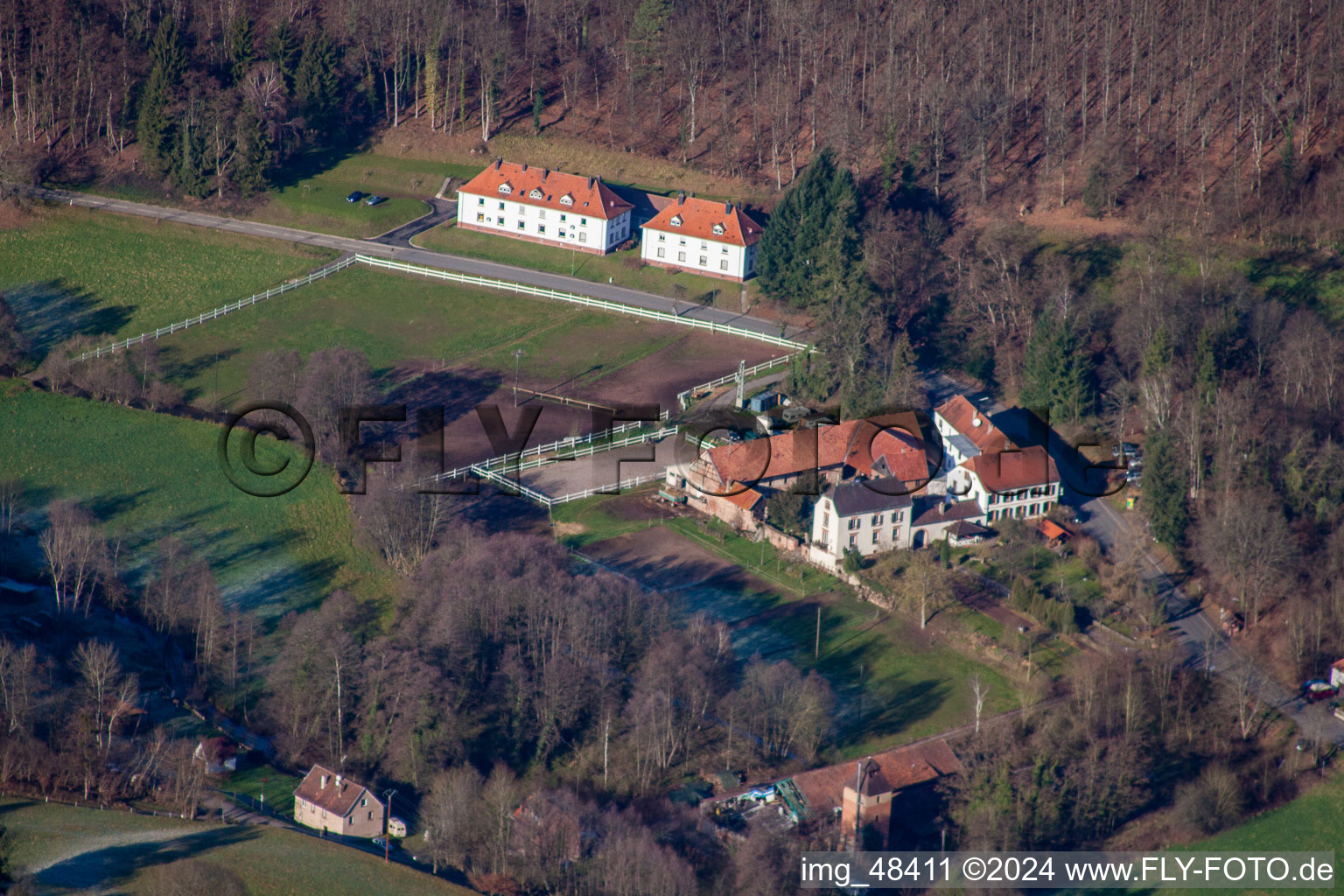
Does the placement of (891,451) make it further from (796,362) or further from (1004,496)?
(796,362)

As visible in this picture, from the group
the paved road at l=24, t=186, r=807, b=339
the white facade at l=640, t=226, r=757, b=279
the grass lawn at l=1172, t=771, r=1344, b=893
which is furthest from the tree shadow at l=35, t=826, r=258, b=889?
the white facade at l=640, t=226, r=757, b=279

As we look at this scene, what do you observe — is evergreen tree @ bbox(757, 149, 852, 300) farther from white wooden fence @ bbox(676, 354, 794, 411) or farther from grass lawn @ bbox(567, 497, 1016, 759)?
grass lawn @ bbox(567, 497, 1016, 759)

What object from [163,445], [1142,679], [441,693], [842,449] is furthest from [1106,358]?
[163,445]

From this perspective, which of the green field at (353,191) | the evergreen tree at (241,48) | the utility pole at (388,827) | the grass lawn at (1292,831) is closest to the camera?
the utility pole at (388,827)

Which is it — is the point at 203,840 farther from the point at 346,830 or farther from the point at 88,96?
the point at 88,96

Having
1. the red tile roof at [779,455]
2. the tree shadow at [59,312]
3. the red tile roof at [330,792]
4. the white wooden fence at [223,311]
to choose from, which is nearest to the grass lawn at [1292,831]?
the red tile roof at [779,455]

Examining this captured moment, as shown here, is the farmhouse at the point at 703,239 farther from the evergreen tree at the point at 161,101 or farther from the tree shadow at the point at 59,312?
the evergreen tree at the point at 161,101

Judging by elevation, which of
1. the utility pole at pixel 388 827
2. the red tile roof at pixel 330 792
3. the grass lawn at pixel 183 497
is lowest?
the utility pole at pixel 388 827

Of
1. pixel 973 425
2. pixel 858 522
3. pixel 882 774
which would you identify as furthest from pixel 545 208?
pixel 882 774
